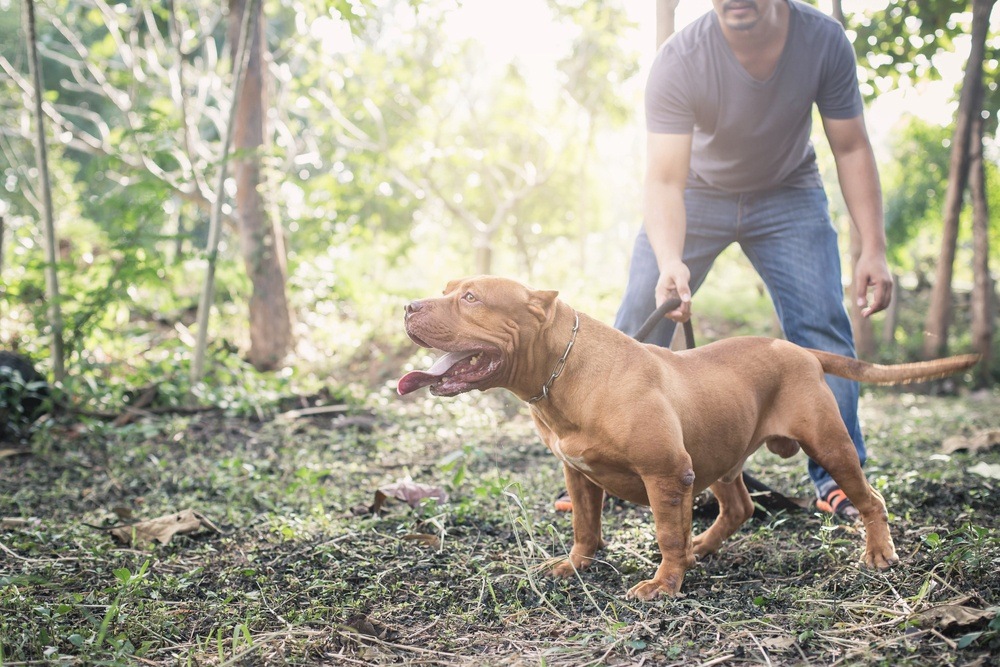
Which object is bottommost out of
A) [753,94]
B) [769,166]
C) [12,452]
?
[12,452]

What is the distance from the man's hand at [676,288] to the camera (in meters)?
3.52

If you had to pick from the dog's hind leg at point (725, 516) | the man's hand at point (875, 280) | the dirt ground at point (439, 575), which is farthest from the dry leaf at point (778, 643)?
the man's hand at point (875, 280)

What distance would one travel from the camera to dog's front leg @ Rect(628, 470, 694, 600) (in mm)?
2881

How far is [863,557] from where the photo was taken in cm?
318

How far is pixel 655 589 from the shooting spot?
9.50ft

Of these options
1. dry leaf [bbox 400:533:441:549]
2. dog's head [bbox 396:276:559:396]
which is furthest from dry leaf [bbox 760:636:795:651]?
dry leaf [bbox 400:533:441:549]

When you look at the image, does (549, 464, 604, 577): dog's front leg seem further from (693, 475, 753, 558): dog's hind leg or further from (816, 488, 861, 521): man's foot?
(816, 488, 861, 521): man's foot

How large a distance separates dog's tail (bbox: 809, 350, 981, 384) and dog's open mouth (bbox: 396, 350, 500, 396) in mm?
1472

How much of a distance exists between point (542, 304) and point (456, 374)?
1.38 feet

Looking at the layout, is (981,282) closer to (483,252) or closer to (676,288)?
(483,252)

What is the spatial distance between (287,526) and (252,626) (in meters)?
1.07

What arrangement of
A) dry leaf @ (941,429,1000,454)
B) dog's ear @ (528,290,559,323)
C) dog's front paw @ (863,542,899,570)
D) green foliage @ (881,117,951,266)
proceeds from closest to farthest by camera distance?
dog's ear @ (528,290,559,323) → dog's front paw @ (863,542,899,570) → dry leaf @ (941,429,1000,454) → green foliage @ (881,117,951,266)

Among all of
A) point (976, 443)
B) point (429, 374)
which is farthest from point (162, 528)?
point (976, 443)

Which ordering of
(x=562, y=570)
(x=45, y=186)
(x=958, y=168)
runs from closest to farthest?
(x=562, y=570)
(x=45, y=186)
(x=958, y=168)
